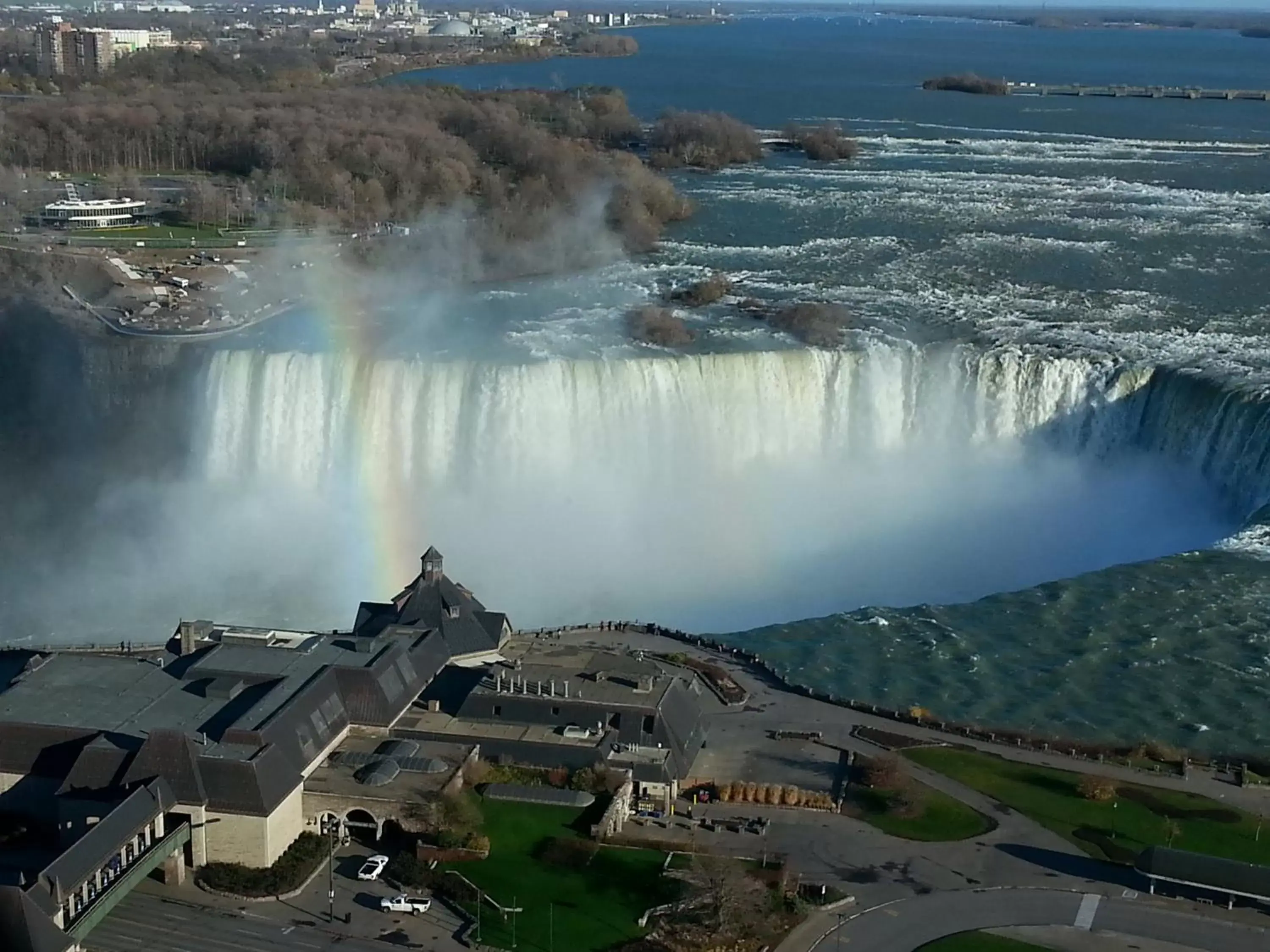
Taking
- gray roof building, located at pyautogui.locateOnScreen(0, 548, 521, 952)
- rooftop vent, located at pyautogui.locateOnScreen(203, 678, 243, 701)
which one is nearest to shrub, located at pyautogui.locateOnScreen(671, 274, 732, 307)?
gray roof building, located at pyautogui.locateOnScreen(0, 548, 521, 952)

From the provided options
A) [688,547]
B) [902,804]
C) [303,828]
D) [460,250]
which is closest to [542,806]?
[303,828]

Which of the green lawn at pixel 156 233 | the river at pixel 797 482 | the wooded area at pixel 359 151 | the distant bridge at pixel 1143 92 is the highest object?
the distant bridge at pixel 1143 92

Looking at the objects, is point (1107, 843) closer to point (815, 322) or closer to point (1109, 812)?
point (1109, 812)

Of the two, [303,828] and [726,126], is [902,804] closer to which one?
[303,828]

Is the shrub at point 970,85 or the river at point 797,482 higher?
the shrub at point 970,85

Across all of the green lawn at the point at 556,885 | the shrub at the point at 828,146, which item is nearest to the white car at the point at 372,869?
the green lawn at the point at 556,885

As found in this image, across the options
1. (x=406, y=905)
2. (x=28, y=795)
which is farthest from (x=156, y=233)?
(x=406, y=905)

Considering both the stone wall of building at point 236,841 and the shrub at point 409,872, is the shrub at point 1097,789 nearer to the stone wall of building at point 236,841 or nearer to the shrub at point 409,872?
the shrub at point 409,872

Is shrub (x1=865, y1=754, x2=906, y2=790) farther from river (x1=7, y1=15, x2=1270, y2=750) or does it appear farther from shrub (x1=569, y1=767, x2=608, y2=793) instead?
river (x1=7, y1=15, x2=1270, y2=750)
